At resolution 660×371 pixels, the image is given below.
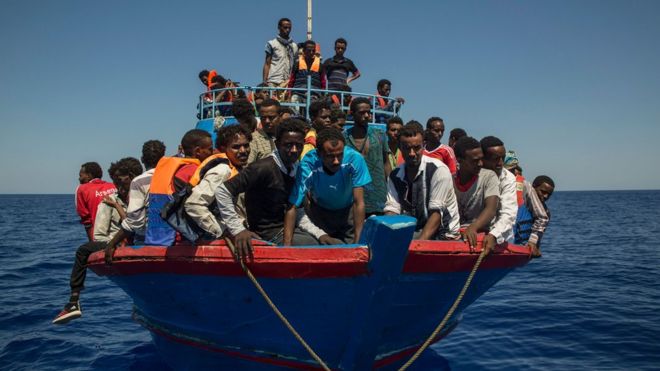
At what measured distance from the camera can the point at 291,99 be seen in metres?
8.88

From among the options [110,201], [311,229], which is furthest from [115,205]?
[311,229]

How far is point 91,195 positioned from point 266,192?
311 cm

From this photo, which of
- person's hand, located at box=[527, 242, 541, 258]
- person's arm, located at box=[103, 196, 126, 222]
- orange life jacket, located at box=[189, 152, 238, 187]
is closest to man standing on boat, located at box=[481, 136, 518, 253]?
person's hand, located at box=[527, 242, 541, 258]

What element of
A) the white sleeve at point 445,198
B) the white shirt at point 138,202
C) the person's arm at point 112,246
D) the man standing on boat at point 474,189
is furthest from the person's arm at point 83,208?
the man standing on boat at point 474,189

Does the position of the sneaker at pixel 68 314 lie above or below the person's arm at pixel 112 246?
below

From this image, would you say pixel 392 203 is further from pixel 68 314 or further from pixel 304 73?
pixel 304 73

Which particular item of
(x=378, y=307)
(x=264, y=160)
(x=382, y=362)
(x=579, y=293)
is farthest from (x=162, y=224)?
(x=579, y=293)

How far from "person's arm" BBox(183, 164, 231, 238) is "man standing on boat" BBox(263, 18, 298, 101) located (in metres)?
5.40

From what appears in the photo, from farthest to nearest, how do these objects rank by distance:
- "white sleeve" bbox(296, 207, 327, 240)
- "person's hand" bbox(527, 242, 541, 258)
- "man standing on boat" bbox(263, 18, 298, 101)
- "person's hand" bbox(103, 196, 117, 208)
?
"man standing on boat" bbox(263, 18, 298, 101), "person's hand" bbox(103, 196, 117, 208), "person's hand" bbox(527, 242, 541, 258), "white sleeve" bbox(296, 207, 327, 240)

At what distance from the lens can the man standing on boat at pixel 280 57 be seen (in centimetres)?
915

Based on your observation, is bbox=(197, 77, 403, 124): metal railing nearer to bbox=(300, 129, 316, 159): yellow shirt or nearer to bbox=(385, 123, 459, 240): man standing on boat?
bbox=(300, 129, 316, 159): yellow shirt

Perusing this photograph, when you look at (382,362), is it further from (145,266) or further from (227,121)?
(227,121)

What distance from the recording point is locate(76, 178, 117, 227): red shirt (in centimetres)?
618

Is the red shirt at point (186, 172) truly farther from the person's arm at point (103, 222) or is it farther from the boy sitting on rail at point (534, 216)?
the boy sitting on rail at point (534, 216)
